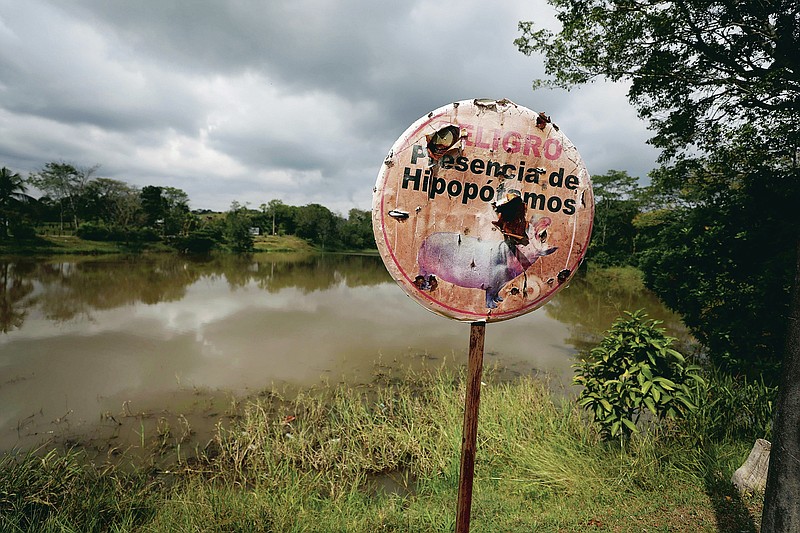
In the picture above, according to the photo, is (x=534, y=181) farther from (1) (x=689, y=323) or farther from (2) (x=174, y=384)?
(2) (x=174, y=384)

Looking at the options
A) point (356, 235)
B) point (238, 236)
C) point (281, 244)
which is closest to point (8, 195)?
point (238, 236)

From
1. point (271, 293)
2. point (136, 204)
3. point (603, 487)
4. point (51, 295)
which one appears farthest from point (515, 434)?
point (136, 204)

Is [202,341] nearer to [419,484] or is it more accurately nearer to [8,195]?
[419,484]

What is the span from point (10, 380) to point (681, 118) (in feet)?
35.8

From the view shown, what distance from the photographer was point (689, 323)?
5512 millimetres

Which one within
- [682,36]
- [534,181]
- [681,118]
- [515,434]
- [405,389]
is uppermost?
[682,36]

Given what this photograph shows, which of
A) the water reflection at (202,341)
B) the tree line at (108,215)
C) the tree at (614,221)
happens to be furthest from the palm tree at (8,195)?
the tree at (614,221)

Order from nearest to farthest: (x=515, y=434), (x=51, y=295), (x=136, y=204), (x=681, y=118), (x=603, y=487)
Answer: (x=603, y=487)
(x=515, y=434)
(x=681, y=118)
(x=51, y=295)
(x=136, y=204)

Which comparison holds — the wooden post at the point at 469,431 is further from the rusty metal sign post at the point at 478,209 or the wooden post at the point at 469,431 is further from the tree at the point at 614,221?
the tree at the point at 614,221

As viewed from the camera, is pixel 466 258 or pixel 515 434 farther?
pixel 515 434

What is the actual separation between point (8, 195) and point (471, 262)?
129ft

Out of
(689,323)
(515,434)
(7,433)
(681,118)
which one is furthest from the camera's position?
(689,323)

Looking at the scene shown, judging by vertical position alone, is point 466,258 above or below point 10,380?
above

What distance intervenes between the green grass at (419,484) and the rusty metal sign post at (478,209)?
5.93 ft
